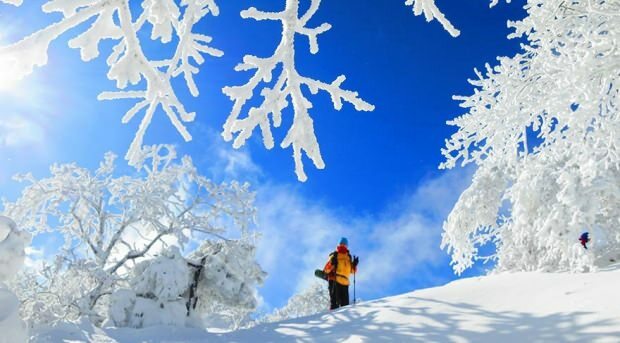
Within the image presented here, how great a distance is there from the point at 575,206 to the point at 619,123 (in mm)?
4176

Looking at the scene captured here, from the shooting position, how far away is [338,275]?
33.1ft

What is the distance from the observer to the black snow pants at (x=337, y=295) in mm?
10062

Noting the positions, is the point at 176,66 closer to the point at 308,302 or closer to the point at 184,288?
the point at 184,288

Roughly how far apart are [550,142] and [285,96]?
511cm

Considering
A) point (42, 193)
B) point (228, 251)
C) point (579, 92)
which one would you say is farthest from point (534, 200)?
point (42, 193)

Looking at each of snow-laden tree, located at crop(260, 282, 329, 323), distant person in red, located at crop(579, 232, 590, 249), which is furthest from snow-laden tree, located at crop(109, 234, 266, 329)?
snow-laden tree, located at crop(260, 282, 329, 323)

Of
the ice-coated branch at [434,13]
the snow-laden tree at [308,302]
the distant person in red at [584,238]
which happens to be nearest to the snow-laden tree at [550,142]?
the distant person in red at [584,238]

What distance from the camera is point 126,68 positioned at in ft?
7.06

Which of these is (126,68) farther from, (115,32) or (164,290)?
(164,290)

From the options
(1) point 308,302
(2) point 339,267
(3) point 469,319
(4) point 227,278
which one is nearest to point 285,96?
(3) point 469,319

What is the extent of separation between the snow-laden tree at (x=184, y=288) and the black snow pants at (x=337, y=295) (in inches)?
100.0

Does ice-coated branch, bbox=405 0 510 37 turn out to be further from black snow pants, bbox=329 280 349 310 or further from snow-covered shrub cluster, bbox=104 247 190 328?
snow-covered shrub cluster, bbox=104 247 190 328

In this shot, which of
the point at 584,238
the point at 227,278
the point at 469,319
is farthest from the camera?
the point at 227,278

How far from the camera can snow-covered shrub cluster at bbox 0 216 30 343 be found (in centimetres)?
345
